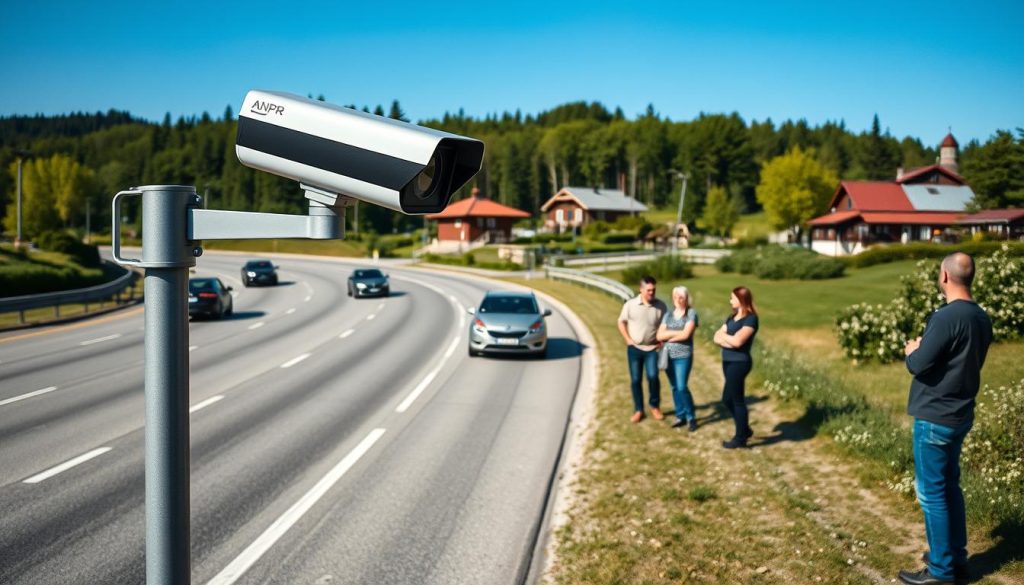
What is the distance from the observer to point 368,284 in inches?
1372

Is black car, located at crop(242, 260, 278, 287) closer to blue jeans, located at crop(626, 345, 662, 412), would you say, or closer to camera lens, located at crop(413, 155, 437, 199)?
blue jeans, located at crop(626, 345, 662, 412)

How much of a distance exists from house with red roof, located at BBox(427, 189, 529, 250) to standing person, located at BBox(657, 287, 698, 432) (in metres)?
78.3

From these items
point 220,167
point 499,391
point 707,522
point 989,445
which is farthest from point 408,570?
point 220,167

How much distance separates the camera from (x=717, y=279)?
44406 mm

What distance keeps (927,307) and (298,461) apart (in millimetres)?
11707

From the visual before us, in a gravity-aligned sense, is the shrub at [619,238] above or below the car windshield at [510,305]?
above

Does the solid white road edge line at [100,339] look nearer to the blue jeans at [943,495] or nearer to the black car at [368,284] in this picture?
the black car at [368,284]

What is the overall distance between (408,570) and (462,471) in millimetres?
2798

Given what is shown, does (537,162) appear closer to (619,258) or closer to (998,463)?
(619,258)

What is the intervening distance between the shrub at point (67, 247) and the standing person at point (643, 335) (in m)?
45.1

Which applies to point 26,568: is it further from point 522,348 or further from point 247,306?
point 247,306

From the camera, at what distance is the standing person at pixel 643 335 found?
10781 mm

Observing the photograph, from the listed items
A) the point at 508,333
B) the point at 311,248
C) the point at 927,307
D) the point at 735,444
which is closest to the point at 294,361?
the point at 508,333

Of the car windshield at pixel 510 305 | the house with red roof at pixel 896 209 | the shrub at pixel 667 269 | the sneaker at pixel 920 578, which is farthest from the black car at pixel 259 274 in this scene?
the house with red roof at pixel 896 209
